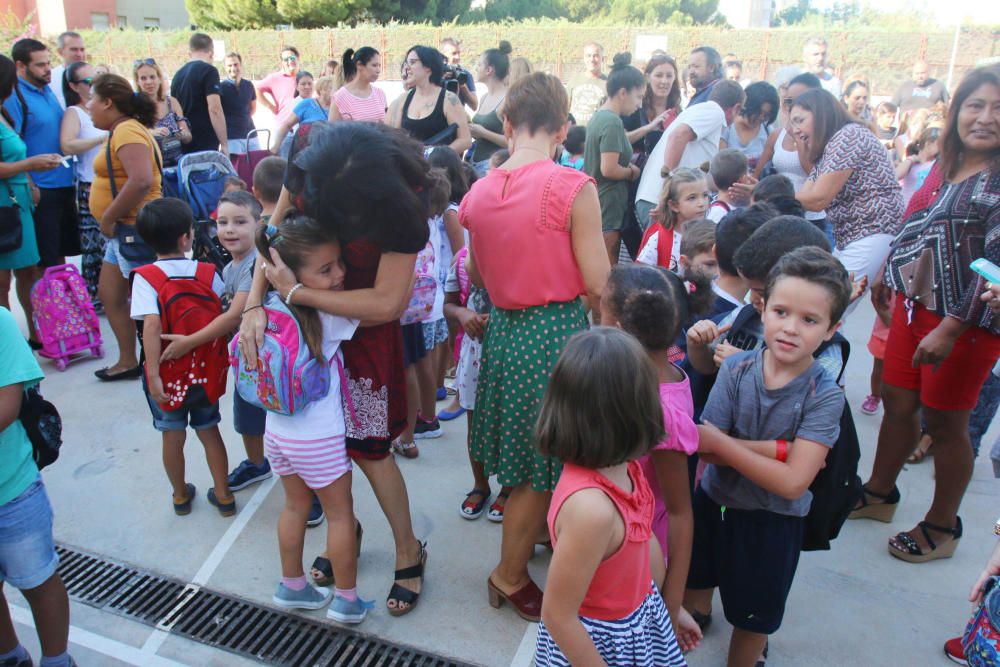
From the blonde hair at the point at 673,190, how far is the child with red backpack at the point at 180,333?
7.32 ft

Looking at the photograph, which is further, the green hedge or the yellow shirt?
the green hedge

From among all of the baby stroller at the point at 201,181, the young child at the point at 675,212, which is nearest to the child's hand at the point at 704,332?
the young child at the point at 675,212

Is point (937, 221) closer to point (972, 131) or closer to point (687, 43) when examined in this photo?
point (972, 131)

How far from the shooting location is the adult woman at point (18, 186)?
433cm

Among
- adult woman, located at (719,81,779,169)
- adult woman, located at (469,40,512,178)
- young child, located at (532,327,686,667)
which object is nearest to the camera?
young child, located at (532,327,686,667)

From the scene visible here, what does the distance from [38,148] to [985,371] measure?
6053 mm

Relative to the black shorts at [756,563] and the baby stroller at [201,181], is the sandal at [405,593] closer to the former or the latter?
the black shorts at [756,563]

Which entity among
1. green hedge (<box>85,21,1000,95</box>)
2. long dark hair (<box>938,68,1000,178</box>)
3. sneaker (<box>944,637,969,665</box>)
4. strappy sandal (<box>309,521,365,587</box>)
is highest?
green hedge (<box>85,21,1000,95</box>)

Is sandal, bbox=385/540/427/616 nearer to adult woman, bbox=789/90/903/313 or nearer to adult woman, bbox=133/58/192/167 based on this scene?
adult woman, bbox=789/90/903/313

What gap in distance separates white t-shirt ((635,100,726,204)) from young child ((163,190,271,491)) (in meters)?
2.65

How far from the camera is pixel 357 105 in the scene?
6.28 m

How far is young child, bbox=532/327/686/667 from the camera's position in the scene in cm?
148

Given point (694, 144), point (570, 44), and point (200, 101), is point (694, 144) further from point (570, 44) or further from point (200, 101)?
point (570, 44)

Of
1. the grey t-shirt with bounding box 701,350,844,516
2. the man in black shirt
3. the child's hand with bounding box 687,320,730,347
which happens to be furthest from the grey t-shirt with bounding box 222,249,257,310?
the man in black shirt
